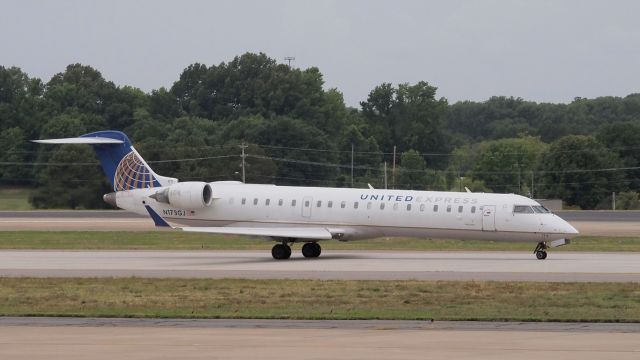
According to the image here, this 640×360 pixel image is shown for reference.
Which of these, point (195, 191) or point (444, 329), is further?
point (195, 191)

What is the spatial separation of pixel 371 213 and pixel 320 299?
14.8 metres

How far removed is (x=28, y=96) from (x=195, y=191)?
291ft

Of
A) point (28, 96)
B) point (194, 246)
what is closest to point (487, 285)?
point (194, 246)

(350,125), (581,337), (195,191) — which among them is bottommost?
(581,337)

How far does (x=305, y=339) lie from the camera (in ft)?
63.0

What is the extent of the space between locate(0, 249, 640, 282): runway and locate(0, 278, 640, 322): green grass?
2404 mm

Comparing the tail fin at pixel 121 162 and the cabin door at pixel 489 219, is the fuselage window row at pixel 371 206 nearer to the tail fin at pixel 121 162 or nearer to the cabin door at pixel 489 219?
the cabin door at pixel 489 219

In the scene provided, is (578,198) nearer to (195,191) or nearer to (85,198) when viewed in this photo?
(85,198)

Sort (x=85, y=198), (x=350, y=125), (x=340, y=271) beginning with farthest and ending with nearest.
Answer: (x=350, y=125) → (x=85, y=198) → (x=340, y=271)

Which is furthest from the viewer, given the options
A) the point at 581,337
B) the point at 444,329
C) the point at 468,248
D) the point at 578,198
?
the point at 578,198

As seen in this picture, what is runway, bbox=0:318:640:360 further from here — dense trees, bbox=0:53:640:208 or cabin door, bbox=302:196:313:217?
dense trees, bbox=0:53:640:208

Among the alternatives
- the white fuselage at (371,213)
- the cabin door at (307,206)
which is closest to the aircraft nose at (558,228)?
the white fuselage at (371,213)

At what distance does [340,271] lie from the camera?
34375 mm

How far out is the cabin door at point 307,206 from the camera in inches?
1660
